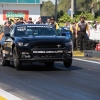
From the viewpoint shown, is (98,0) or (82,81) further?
(98,0)

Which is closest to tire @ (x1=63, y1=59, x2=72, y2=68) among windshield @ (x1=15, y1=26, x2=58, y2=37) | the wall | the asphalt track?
the asphalt track

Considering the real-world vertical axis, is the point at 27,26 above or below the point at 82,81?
above

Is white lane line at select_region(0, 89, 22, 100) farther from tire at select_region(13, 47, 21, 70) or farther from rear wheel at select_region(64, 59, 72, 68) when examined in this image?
rear wheel at select_region(64, 59, 72, 68)

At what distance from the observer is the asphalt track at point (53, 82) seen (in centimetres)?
1071

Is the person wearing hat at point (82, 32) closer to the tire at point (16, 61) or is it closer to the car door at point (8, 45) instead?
the car door at point (8, 45)

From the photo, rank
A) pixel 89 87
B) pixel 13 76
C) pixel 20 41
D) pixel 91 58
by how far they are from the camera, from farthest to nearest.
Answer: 1. pixel 91 58
2. pixel 20 41
3. pixel 13 76
4. pixel 89 87

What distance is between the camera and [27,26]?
57.1ft

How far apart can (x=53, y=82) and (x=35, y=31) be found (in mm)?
4420

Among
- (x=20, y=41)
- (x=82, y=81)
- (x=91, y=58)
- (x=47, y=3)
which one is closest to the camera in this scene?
(x=82, y=81)

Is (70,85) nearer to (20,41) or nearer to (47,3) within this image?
(20,41)

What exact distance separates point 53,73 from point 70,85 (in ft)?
9.79

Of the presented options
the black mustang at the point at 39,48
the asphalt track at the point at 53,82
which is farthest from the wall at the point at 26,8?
the black mustang at the point at 39,48

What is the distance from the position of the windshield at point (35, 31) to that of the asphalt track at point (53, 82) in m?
1.13

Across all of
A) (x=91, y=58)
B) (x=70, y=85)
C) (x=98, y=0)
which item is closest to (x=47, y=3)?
(x=98, y=0)
